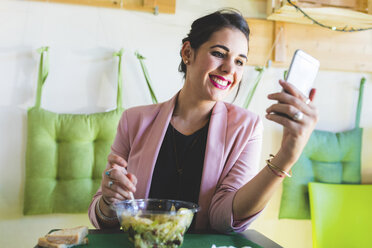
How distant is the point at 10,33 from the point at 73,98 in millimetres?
440

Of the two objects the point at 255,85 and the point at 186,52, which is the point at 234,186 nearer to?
the point at 186,52

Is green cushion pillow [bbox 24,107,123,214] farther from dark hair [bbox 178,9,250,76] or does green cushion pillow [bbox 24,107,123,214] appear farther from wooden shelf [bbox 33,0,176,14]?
dark hair [bbox 178,9,250,76]

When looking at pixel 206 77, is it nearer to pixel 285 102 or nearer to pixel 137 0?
pixel 285 102

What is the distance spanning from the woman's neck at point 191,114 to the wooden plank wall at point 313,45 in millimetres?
821

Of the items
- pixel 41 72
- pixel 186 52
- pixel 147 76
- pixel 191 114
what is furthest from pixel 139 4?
pixel 191 114

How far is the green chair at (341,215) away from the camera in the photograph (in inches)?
69.9

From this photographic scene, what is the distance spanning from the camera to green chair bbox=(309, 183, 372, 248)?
178 centimetres

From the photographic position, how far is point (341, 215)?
1.83 m

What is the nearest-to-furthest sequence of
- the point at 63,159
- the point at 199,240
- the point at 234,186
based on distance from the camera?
the point at 199,240, the point at 234,186, the point at 63,159

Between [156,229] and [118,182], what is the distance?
230mm

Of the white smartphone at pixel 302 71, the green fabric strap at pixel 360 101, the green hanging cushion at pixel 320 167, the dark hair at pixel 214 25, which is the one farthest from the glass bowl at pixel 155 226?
the green fabric strap at pixel 360 101

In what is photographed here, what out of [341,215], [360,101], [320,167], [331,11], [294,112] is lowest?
Answer: [341,215]

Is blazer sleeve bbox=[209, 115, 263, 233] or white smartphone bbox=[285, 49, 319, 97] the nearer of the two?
white smartphone bbox=[285, 49, 319, 97]

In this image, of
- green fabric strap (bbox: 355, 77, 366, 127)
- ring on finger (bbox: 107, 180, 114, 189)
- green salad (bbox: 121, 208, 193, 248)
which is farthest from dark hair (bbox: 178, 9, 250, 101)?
green fabric strap (bbox: 355, 77, 366, 127)
